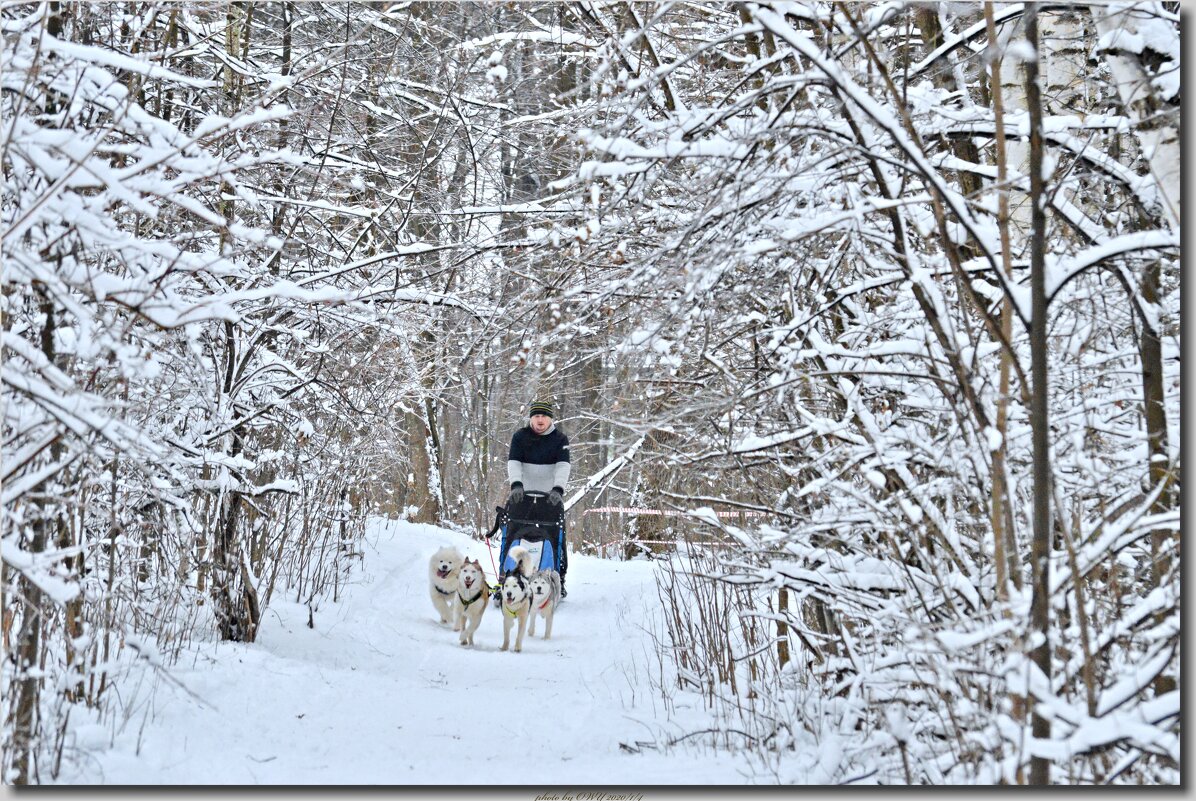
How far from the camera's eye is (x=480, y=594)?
8250 mm

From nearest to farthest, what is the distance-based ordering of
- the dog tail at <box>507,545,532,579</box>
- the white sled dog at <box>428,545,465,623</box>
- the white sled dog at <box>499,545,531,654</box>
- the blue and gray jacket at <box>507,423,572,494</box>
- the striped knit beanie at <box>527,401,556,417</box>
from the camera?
the white sled dog at <box>499,545,531,654</box> < the white sled dog at <box>428,545,465,623</box> < the dog tail at <box>507,545,532,579</box> < the striped knit beanie at <box>527,401,556,417</box> < the blue and gray jacket at <box>507,423,572,494</box>

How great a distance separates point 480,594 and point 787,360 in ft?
15.6

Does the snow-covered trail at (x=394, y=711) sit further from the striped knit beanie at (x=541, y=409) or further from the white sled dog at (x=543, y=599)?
the striped knit beanie at (x=541, y=409)

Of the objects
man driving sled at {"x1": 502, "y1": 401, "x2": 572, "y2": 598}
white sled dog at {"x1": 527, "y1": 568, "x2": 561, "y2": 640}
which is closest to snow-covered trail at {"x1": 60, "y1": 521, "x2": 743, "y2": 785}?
white sled dog at {"x1": 527, "y1": 568, "x2": 561, "y2": 640}

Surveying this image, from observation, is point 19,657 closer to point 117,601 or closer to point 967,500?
point 117,601

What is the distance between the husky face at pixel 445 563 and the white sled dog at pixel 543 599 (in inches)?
23.4

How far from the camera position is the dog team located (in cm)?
818

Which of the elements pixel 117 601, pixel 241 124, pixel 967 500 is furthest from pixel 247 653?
pixel 967 500

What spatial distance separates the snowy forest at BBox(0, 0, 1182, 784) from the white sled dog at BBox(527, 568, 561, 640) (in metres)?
2.06

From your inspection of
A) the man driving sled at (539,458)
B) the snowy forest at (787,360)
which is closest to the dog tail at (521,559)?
the man driving sled at (539,458)

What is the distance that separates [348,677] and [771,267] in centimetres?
344

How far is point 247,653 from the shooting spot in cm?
612

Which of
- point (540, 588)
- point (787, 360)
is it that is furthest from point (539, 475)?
point (787, 360)

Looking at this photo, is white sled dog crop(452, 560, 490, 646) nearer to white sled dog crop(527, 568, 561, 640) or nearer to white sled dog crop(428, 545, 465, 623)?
white sled dog crop(428, 545, 465, 623)
